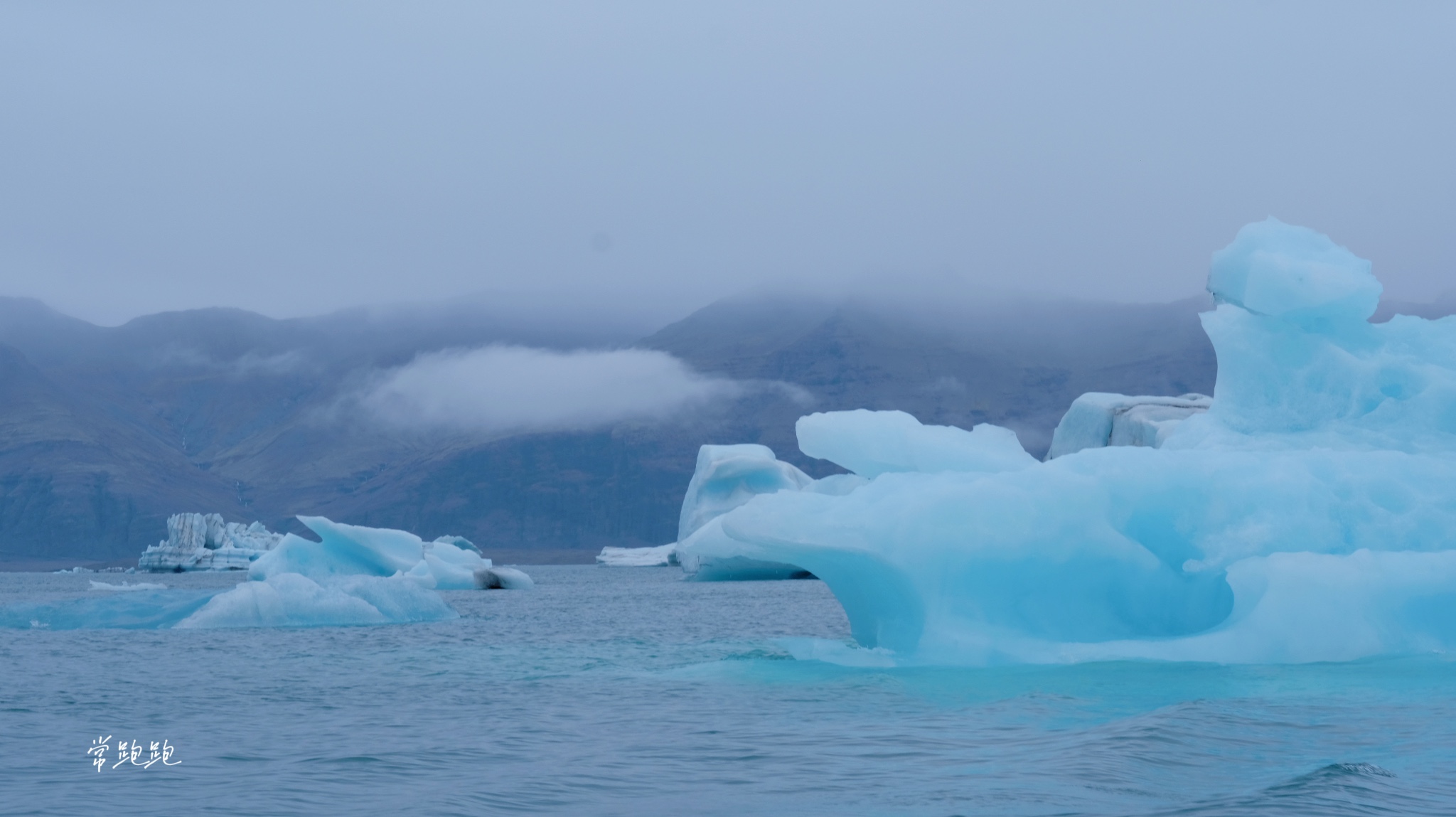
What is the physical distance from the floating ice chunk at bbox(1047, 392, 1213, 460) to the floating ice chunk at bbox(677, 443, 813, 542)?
803 inches

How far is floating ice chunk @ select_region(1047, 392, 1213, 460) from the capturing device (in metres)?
18.7

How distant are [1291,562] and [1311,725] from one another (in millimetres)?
3297

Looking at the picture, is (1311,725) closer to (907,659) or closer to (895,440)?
(907,659)

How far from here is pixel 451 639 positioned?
1764 centimetres

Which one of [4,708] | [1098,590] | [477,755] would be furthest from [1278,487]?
[4,708]

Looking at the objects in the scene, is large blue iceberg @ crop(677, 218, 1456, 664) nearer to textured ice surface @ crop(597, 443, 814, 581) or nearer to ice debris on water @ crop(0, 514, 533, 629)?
ice debris on water @ crop(0, 514, 533, 629)

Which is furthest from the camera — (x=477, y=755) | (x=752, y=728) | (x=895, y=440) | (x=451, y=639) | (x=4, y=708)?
(x=451, y=639)

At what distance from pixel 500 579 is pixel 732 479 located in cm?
817

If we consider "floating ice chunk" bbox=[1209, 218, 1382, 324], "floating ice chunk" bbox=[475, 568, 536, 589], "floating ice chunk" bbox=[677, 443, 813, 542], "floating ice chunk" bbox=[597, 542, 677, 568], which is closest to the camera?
"floating ice chunk" bbox=[1209, 218, 1382, 324]

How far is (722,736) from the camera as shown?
8.23m

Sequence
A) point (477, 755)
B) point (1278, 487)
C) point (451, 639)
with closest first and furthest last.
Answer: point (477, 755) < point (1278, 487) < point (451, 639)
